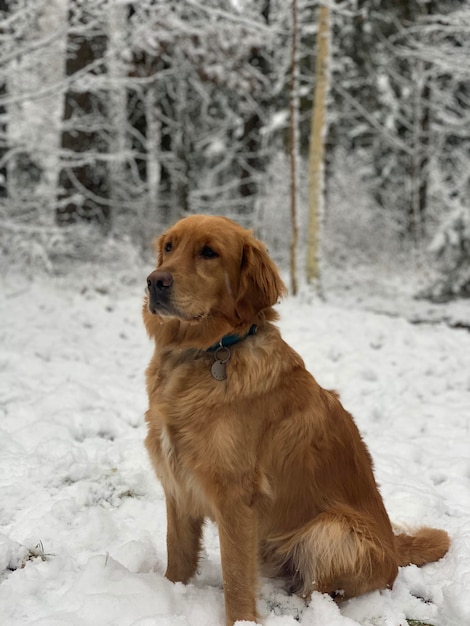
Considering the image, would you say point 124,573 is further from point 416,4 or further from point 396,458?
point 416,4

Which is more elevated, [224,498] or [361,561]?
[224,498]

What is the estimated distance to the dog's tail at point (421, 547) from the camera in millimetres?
2760

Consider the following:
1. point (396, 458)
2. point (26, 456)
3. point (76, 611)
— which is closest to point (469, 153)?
point (396, 458)

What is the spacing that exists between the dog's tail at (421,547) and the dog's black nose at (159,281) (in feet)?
5.57

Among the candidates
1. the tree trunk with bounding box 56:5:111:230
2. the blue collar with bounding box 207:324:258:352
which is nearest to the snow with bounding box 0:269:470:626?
the blue collar with bounding box 207:324:258:352

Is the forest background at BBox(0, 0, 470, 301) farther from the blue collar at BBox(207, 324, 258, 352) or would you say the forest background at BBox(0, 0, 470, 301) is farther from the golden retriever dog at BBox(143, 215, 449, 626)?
the blue collar at BBox(207, 324, 258, 352)

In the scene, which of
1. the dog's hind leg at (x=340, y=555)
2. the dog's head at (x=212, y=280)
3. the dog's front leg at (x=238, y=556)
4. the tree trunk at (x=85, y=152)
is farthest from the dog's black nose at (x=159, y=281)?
the tree trunk at (x=85, y=152)

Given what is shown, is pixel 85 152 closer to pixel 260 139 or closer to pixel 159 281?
pixel 260 139

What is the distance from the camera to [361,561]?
7.63 ft

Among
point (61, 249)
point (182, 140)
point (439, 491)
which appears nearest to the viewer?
point (439, 491)

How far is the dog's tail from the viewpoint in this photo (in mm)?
2760

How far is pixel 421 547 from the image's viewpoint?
279 cm

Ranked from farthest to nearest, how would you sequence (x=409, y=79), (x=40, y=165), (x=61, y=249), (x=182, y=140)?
(x=409, y=79), (x=182, y=140), (x=40, y=165), (x=61, y=249)

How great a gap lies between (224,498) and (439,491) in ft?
6.63
